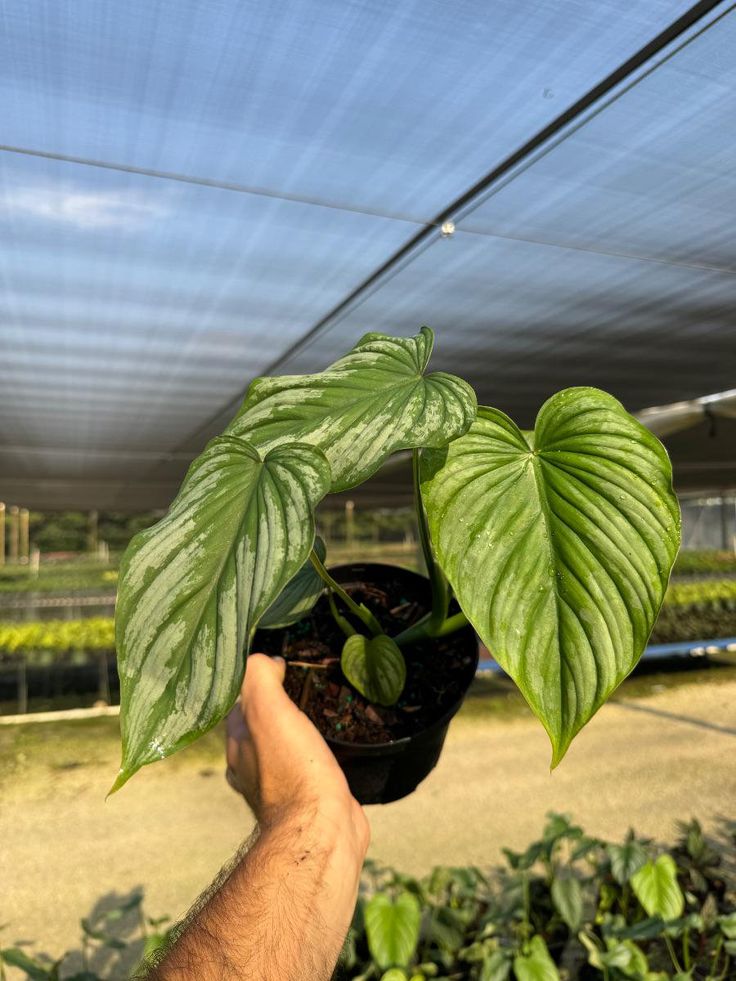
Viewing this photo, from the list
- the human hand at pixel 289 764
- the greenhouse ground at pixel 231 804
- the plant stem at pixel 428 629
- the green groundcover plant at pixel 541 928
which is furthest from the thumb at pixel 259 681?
the greenhouse ground at pixel 231 804

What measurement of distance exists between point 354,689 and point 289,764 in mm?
103

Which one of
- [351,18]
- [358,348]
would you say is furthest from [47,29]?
[358,348]

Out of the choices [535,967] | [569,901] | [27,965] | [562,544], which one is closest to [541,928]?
[569,901]

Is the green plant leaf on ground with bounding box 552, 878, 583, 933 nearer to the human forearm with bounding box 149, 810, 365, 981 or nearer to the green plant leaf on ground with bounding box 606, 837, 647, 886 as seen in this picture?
the green plant leaf on ground with bounding box 606, 837, 647, 886

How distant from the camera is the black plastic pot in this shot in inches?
25.9

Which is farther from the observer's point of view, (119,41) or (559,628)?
(119,41)

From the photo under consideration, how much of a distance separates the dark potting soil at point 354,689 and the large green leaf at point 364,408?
0.24 meters

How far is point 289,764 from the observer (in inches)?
24.7

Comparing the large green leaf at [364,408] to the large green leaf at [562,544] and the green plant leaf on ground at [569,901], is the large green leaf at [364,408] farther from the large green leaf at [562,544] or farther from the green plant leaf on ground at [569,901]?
the green plant leaf on ground at [569,901]

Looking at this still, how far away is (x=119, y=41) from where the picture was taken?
1.12 m

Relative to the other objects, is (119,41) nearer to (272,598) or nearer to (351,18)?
(351,18)

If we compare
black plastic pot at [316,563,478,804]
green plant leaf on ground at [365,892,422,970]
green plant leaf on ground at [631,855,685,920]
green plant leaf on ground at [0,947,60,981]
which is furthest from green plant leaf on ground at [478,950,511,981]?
black plastic pot at [316,563,478,804]

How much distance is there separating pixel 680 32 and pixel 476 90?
11.3 inches

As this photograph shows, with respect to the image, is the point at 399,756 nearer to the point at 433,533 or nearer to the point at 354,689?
the point at 354,689
